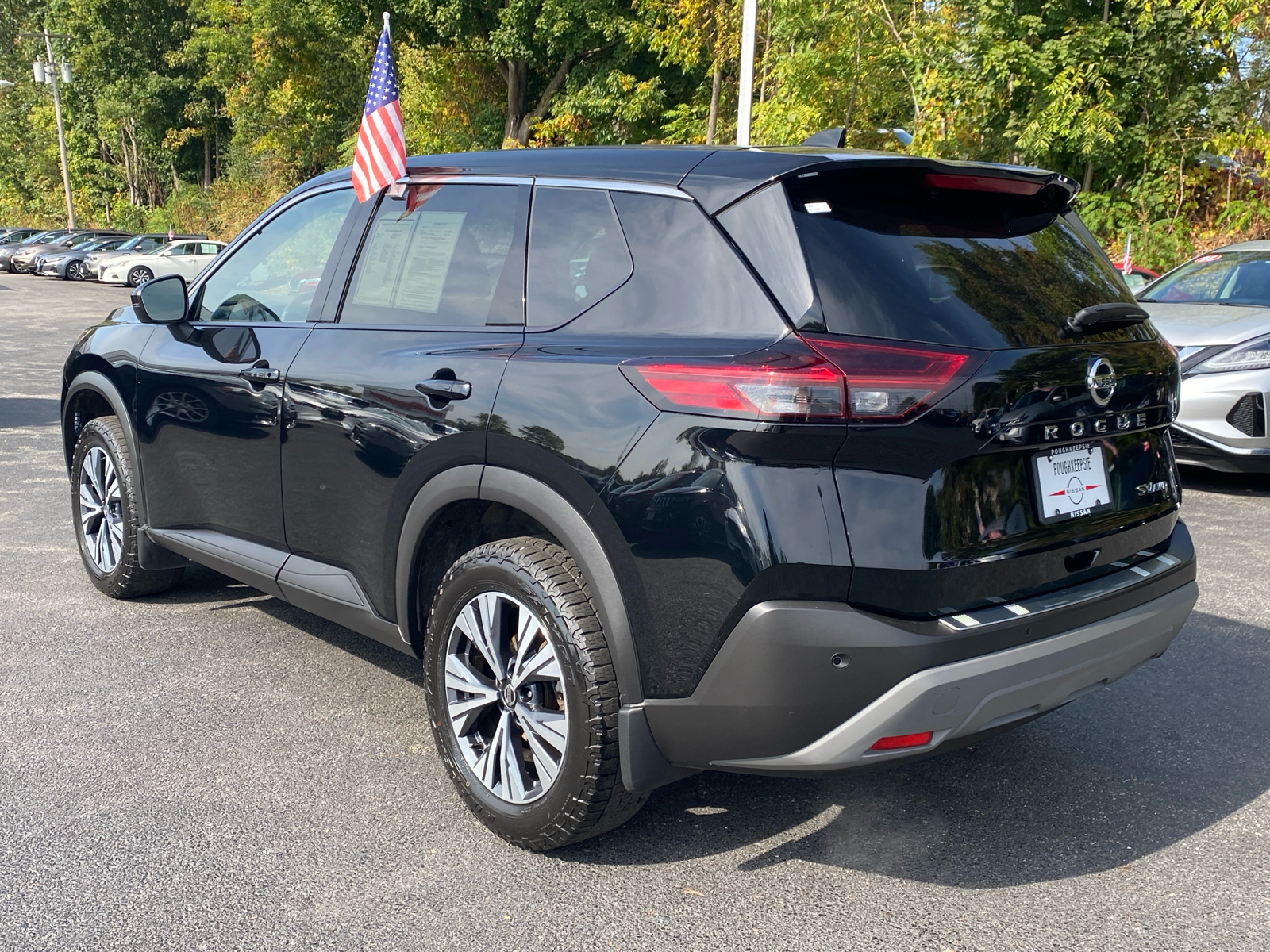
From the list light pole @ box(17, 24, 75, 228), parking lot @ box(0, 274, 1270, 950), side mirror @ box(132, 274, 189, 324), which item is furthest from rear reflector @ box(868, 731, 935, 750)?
light pole @ box(17, 24, 75, 228)

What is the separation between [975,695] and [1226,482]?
6518 mm

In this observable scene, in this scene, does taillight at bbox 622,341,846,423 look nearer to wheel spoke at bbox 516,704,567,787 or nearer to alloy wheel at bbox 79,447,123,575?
wheel spoke at bbox 516,704,567,787

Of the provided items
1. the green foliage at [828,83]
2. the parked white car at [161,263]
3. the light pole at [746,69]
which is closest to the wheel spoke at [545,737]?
the green foliage at [828,83]

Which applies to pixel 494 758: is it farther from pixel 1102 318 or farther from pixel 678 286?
pixel 1102 318

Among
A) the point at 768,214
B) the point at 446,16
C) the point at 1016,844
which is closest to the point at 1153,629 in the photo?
the point at 1016,844

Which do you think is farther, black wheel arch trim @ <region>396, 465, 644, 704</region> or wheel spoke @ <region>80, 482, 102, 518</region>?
wheel spoke @ <region>80, 482, 102, 518</region>

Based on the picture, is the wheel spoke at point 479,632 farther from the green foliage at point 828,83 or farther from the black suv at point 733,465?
the green foliage at point 828,83

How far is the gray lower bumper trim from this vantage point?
2557 mm

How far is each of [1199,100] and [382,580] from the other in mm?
19899

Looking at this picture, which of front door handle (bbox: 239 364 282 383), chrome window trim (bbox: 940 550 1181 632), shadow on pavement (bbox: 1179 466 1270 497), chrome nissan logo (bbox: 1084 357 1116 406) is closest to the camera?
chrome window trim (bbox: 940 550 1181 632)

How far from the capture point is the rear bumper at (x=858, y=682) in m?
2.54

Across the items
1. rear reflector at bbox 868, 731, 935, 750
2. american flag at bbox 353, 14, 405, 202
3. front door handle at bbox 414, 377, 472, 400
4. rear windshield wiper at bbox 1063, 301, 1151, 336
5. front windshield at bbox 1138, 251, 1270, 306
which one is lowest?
rear reflector at bbox 868, 731, 935, 750

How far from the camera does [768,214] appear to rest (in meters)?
2.73

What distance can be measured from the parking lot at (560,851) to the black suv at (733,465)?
0.88 ft
